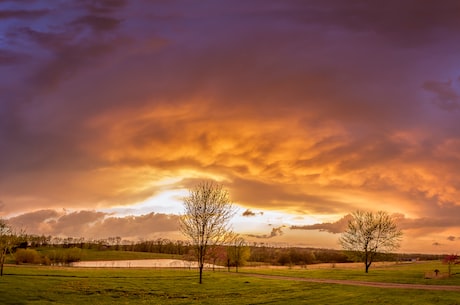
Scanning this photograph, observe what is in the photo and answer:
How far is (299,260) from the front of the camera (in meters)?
169

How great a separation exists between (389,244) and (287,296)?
205 ft

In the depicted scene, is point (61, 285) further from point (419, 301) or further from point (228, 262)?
point (228, 262)

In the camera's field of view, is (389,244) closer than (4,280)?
No

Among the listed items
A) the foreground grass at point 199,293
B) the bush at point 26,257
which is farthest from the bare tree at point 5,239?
the bush at point 26,257

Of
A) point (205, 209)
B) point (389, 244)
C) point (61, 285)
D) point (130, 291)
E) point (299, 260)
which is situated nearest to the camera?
point (130, 291)

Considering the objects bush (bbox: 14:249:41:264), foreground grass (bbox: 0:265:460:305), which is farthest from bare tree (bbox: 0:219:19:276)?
bush (bbox: 14:249:41:264)

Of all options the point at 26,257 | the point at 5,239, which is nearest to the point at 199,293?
the point at 5,239

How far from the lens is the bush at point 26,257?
125 metres

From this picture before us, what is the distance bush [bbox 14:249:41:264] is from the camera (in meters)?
125

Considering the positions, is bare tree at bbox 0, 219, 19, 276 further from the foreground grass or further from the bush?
the bush

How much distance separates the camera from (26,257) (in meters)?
127

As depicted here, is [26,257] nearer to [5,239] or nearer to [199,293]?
[5,239]

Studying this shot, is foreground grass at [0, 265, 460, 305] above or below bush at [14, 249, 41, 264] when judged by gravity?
above

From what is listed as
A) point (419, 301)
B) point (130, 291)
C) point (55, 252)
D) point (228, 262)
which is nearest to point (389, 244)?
point (228, 262)
